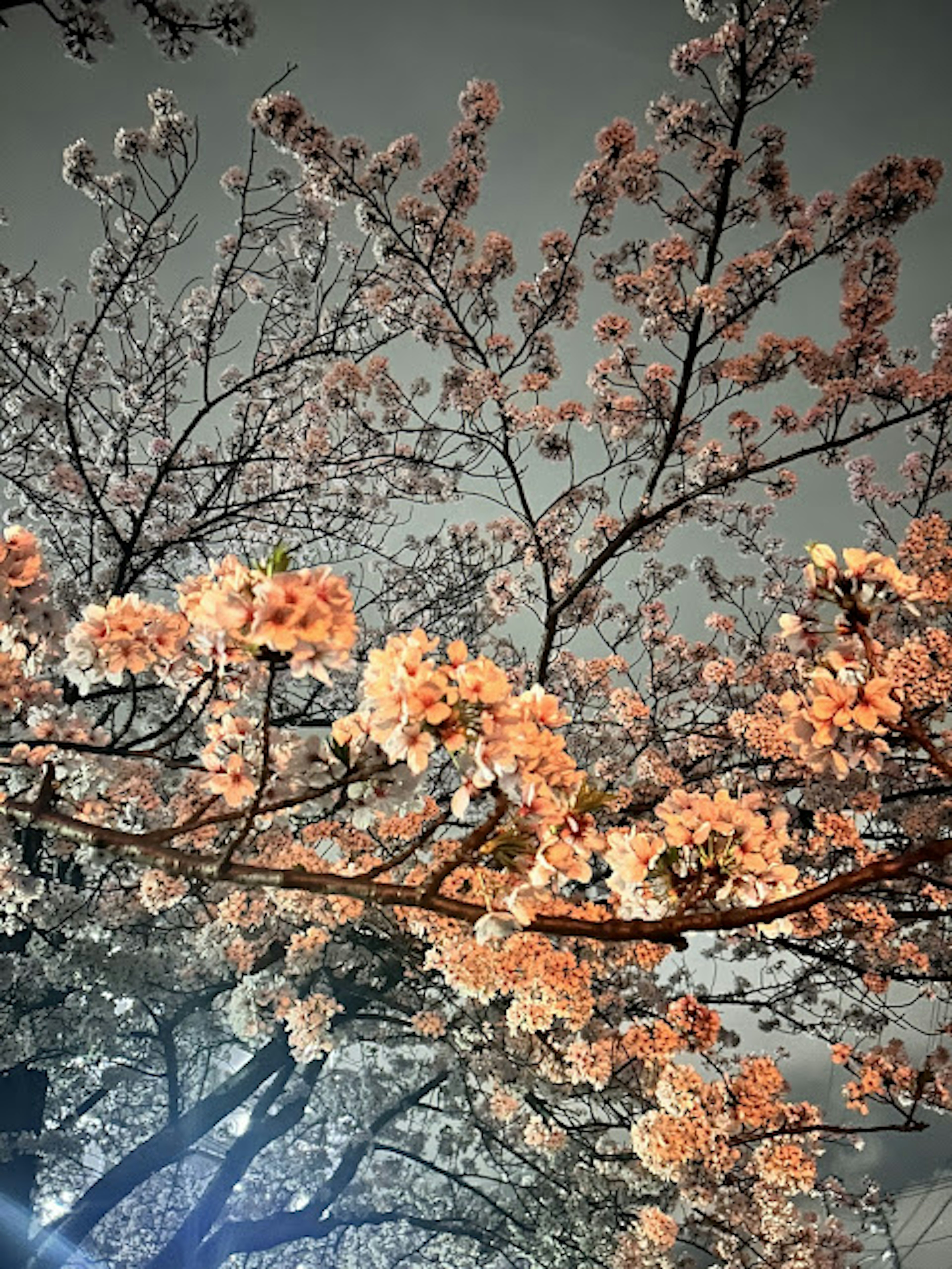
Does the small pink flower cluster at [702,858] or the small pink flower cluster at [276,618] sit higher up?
the small pink flower cluster at [702,858]

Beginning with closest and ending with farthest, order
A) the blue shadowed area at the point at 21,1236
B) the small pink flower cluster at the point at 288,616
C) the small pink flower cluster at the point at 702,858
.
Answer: the small pink flower cluster at the point at 288,616, the small pink flower cluster at the point at 702,858, the blue shadowed area at the point at 21,1236

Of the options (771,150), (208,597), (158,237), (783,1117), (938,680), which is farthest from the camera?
(158,237)

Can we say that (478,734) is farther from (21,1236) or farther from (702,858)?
(21,1236)

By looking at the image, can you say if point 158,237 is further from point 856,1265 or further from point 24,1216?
point 856,1265

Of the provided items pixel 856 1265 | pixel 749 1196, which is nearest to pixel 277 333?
pixel 749 1196

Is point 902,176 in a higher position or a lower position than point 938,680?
higher

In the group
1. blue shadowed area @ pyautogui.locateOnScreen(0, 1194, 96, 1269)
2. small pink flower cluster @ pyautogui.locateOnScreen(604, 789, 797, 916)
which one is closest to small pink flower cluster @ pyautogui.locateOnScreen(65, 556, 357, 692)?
small pink flower cluster @ pyautogui.locateOnScreen(604, 789, 797, 916)

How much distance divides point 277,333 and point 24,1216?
8.76m

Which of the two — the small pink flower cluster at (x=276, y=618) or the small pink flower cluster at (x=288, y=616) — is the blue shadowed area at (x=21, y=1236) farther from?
the small pink flower cluster at (x=288, y=616)

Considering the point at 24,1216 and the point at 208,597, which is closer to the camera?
the point at 208,597

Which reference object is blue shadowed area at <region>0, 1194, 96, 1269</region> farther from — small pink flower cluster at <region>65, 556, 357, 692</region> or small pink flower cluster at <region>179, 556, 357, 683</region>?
small pink flower cluster at <region>179, 556, 357, 683</region>

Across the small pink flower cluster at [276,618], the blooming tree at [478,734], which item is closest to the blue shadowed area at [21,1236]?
the blooming tree at [478,734]

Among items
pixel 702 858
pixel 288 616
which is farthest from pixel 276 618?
pixel 702 858

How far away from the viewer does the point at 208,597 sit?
5.18ft
